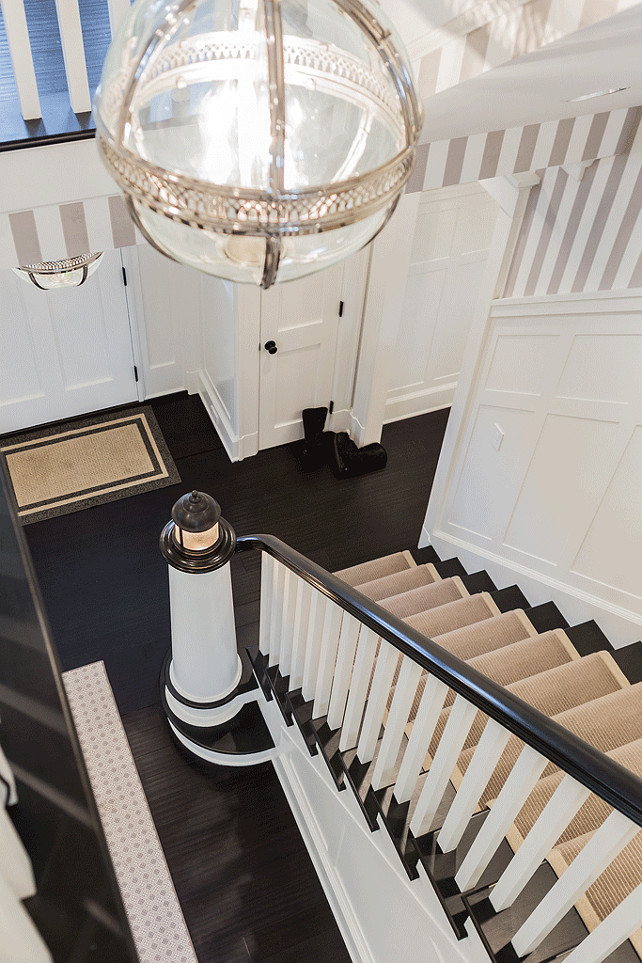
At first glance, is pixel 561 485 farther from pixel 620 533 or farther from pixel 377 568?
pixel 377 568

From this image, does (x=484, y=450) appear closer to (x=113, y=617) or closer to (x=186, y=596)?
(x=186, y=596)

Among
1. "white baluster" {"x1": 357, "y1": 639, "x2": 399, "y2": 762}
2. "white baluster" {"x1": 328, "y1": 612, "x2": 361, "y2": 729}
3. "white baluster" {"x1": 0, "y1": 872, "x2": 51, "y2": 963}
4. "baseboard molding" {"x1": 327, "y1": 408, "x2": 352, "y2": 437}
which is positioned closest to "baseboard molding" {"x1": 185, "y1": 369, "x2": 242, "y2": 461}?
"baseboard molding" {"x1": 327, "y1": 408, "x2": 352, "y2": 437}

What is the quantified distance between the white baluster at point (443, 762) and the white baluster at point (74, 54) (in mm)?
1970

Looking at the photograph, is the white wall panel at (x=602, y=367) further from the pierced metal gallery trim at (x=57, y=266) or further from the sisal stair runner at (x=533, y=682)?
the pierced metal gallery trim at (x=57, y=266)

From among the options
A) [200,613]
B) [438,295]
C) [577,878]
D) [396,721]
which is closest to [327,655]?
[396,721]

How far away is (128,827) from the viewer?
3.39 meters

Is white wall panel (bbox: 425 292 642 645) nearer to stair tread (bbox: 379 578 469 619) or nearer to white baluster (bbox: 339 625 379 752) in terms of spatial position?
stair tread (bbox: 379 578 469 619)

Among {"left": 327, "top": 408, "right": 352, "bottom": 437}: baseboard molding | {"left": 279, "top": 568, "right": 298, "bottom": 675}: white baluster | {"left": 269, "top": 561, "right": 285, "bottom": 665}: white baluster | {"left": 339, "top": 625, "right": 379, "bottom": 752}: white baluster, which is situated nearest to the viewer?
{"left": 339, "top": 625, "right": 379, "bottom": 752}: white baluster

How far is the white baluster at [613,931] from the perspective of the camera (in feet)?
4.55

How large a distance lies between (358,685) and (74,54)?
6.60 ft

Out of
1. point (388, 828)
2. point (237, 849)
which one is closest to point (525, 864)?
point (388, 828)

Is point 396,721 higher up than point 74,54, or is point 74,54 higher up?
point 74,54

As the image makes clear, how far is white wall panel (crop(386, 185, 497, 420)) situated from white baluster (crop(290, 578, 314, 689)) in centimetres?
251

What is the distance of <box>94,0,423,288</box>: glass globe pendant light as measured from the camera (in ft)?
2.67
